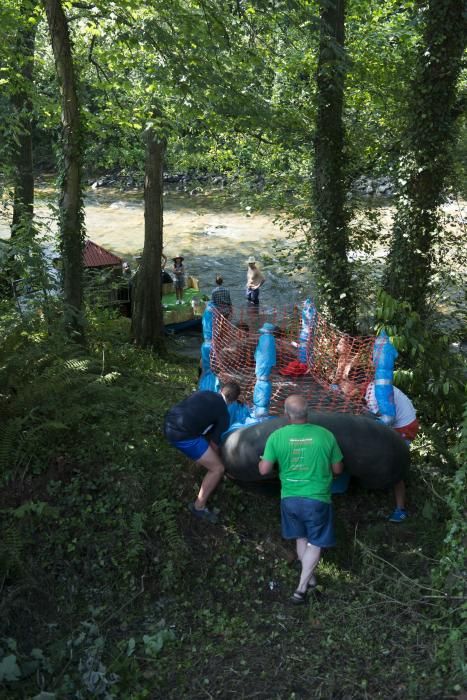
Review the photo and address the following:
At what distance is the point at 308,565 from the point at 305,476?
0.71m

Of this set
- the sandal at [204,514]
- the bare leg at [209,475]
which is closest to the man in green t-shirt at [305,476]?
the bare leg at [209,475]

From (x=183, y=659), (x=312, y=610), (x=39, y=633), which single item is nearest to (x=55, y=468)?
(x=39, y=633)

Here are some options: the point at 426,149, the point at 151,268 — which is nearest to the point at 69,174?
the point at 151,268

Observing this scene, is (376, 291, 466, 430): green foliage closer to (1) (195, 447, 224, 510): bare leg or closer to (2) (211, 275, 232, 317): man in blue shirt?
(1) (195, 447, 224, 510): bare leg

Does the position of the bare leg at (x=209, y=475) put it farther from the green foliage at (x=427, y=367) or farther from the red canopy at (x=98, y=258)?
the red canopy at (x=98, y=258)

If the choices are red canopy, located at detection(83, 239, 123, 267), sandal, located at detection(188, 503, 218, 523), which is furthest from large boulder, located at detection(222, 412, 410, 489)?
red canopy, located at detection(83, 239, 123, 267)

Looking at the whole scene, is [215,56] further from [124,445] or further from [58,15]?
[124,445]

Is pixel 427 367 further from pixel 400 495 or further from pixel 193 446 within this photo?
pixel 193 446

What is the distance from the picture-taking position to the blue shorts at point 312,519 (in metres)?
4.73

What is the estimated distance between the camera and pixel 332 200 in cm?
1074

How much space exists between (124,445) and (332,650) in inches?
111

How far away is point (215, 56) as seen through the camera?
28.2 ft

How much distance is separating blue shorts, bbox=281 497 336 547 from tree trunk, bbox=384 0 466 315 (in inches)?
193

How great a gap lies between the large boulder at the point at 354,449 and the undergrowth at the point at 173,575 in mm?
438
